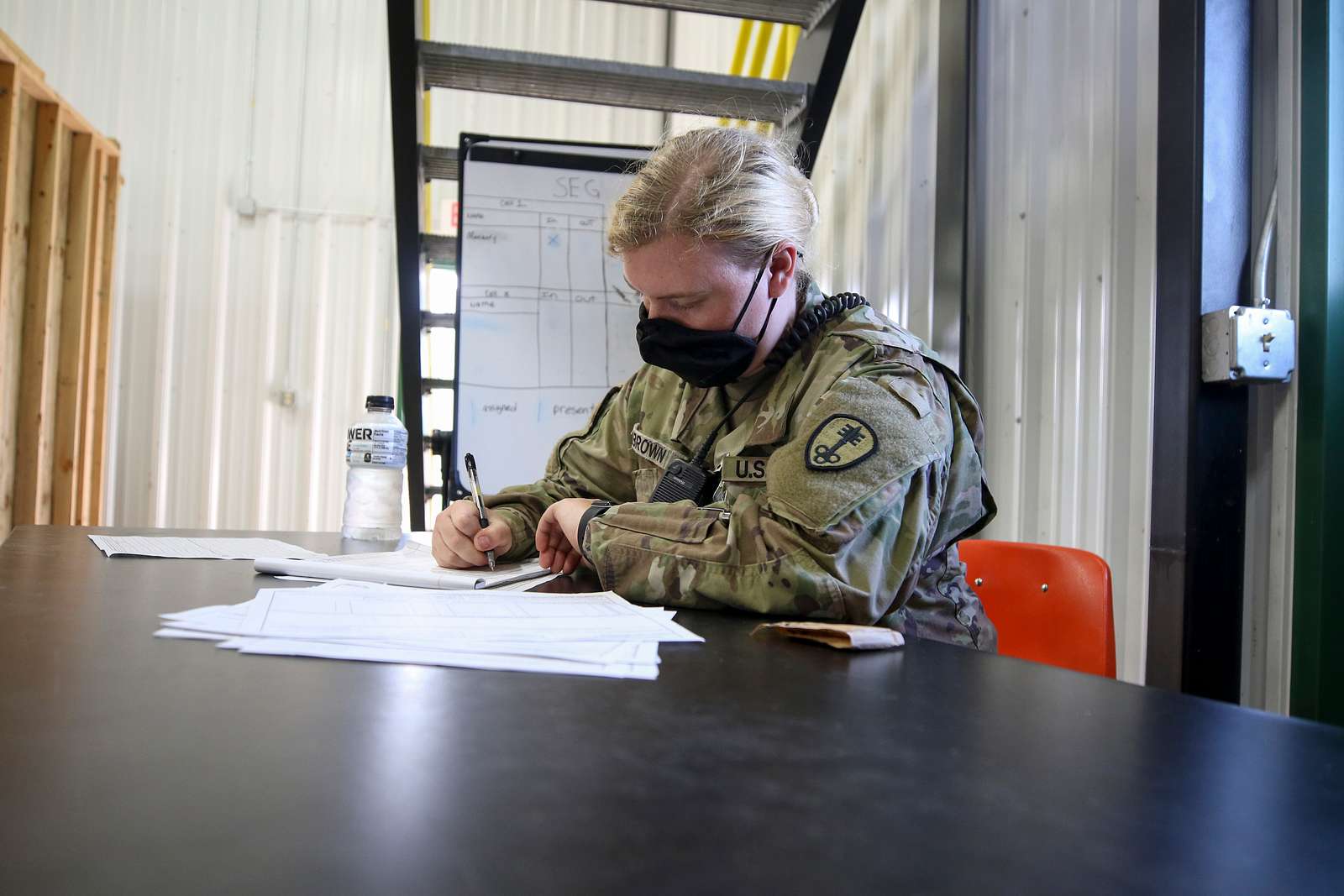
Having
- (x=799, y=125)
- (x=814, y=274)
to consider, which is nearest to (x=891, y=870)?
(x=814, y=274)

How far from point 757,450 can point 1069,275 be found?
910 mm

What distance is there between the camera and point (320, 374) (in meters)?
4.51

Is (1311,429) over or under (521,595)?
over

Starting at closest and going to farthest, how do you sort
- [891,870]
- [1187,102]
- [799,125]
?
[891,870] < [1187,102] < [799,125]

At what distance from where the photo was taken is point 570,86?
2.36 metres

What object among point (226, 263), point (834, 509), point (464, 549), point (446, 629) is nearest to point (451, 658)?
point (446, 629)

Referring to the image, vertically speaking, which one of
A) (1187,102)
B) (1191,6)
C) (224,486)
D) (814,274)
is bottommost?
(224,486)

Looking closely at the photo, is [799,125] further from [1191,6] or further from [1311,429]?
[1311,429]

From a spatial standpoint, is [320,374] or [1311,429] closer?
[1311,429]

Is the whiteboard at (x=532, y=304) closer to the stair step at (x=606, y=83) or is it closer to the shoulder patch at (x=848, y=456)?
the stair step at (x=606, y=83)

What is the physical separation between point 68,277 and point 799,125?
3297 millimetres

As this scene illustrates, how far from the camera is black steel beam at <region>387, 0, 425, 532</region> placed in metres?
2.13

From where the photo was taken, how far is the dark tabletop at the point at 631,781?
11.1 inches

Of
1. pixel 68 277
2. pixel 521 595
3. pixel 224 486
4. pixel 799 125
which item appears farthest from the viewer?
pixel 224 486
